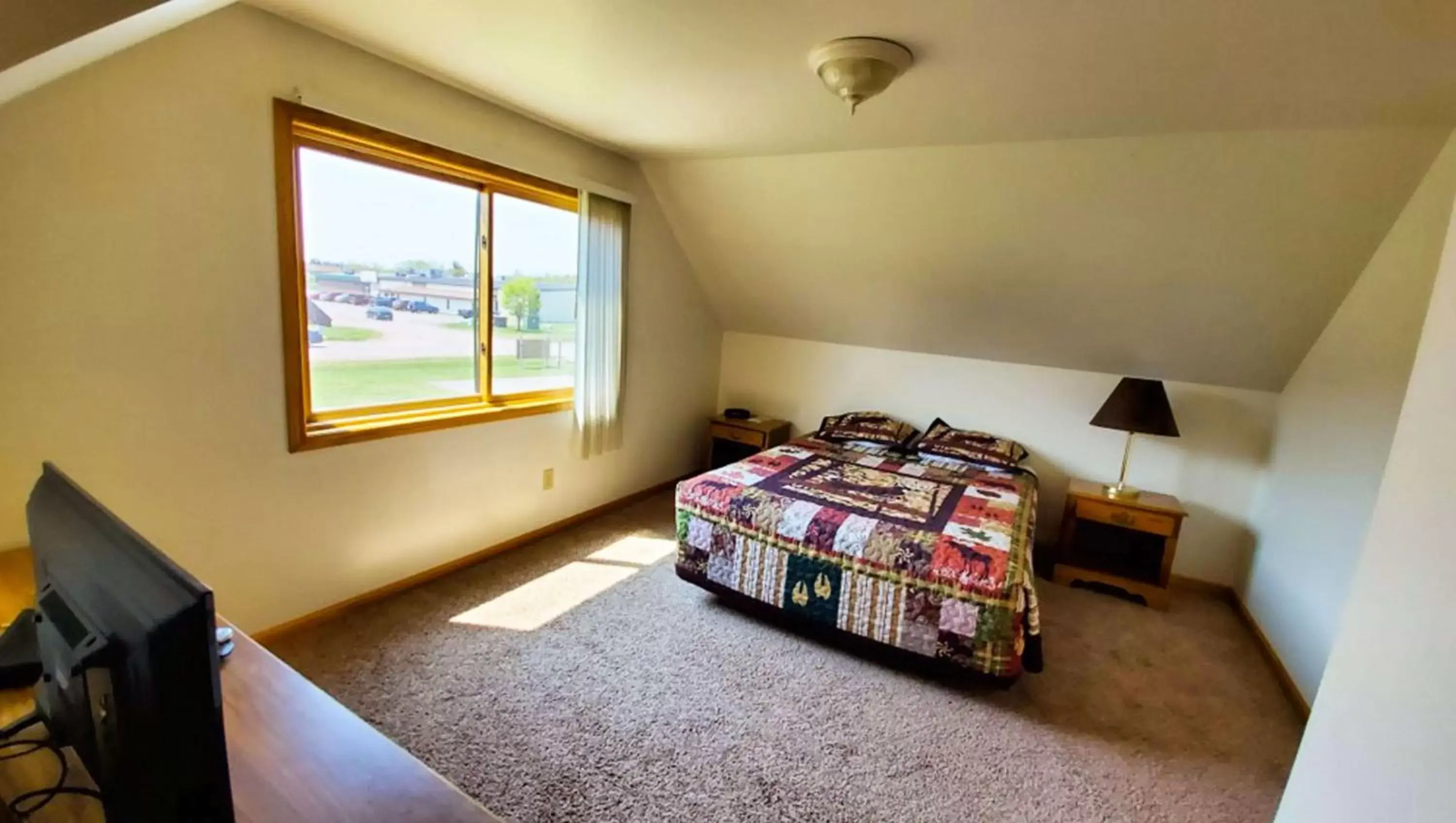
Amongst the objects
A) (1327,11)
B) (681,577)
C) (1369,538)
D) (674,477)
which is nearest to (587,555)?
(681,577)

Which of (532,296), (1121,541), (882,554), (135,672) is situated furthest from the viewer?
(1121,541)

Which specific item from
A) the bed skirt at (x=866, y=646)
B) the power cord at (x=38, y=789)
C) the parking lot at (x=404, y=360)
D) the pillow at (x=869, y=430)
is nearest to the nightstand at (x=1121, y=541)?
the pillow at (x=869, y=430)

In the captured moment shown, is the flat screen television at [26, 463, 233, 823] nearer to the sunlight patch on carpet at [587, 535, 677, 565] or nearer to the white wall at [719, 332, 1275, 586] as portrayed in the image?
the sunlight patch on carpet at [587, 535, 677, 565]

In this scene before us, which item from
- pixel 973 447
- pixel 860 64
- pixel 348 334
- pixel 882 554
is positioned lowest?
pixel 882 554

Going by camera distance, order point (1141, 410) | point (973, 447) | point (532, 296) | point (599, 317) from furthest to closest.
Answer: point (973, 447) → point (599, 317) → point (532, 296) → point (1141, 410)

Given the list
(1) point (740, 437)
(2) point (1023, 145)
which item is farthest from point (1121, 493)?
(1) point (740, 437)

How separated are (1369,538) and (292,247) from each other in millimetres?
3002

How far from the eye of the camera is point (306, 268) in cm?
230

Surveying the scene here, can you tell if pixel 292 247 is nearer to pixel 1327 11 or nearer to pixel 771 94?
pixel 771 94

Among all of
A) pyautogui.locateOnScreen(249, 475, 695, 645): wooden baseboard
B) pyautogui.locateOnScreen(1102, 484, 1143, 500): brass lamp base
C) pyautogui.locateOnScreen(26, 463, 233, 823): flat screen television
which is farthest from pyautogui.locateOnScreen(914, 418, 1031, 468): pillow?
pyautogui.locateOnScreen(26, 463, 233, 823): flat screen television

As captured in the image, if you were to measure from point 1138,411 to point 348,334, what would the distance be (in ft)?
12.3

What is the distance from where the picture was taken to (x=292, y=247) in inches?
86.3

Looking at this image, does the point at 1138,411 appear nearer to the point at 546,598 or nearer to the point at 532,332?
the point at 546,598

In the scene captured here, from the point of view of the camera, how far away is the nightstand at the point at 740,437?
4.43 meters
